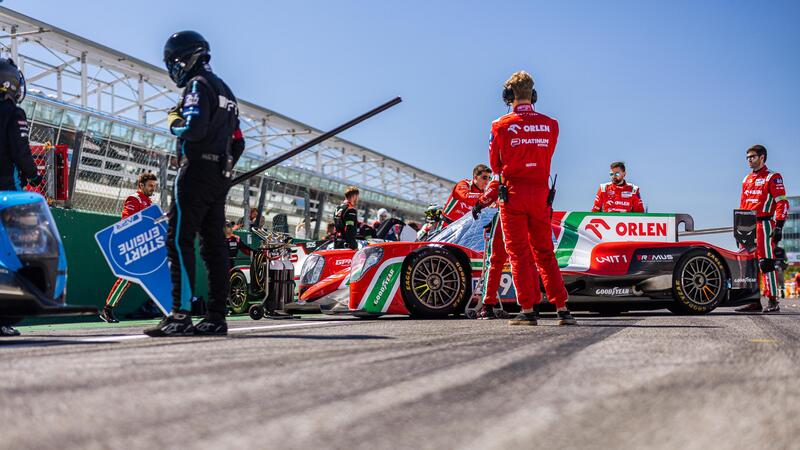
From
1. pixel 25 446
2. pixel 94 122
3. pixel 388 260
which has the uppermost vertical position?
pixel 94 122

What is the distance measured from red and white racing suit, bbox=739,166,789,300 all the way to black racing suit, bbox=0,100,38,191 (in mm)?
8284

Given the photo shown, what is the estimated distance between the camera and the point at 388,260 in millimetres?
7871

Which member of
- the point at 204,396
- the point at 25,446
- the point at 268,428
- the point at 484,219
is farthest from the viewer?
the point at 484,219

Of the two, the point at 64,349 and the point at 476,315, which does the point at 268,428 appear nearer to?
the point at 64,349

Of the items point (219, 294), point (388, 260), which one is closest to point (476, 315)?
point (388, 260)

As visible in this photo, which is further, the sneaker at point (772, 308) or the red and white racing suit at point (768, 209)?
the red and white racing suit at point (768, 209)

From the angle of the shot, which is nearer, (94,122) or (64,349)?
(64,349)

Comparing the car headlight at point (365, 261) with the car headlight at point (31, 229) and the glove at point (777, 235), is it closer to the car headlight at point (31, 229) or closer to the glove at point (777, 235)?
the car headlight at point (31, 229)

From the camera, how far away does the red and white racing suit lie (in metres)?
9.91

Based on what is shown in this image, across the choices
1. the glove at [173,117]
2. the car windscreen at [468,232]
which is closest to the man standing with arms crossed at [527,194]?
the car windscreen at [468,232]

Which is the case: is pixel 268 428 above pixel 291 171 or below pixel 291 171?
below

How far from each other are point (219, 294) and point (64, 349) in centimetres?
145

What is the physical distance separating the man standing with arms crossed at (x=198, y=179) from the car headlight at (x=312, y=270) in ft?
13.4

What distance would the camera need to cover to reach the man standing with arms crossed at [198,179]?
504cm
